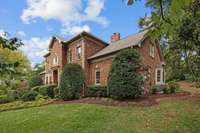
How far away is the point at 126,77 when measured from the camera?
1719cm

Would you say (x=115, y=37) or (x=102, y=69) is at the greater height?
(x=115, y=37)

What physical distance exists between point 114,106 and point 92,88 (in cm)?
728

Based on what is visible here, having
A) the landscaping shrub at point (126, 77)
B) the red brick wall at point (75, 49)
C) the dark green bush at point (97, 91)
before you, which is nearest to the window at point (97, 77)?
the dark green bush at point (97, 91)

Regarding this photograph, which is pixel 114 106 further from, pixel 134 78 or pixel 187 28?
pixel 187 28

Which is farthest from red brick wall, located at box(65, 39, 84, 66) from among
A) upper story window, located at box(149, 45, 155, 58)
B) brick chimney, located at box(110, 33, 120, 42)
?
upper story window, located at box(149, 45, 155, 58)

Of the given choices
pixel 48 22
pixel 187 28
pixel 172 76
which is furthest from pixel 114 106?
pixel 172 76

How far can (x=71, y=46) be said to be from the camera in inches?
1044

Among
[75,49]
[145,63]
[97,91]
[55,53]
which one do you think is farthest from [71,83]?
[55,53]

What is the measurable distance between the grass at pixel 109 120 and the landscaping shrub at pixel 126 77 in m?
2.61

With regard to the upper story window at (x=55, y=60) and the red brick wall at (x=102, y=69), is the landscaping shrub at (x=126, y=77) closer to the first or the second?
the red brick wall at (x=102, y=69)

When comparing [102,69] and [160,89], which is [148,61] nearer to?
[160,89]

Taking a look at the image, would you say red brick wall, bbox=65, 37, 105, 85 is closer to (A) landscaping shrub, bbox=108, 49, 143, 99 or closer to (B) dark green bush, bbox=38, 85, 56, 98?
(B) dark green bush, bbox=38, 85, 56, 98

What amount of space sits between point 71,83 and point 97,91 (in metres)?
2.33

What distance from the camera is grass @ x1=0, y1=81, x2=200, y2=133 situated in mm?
10953
